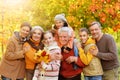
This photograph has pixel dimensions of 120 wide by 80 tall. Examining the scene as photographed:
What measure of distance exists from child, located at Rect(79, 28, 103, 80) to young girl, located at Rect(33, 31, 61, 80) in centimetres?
44

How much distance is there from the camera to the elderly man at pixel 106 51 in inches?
270

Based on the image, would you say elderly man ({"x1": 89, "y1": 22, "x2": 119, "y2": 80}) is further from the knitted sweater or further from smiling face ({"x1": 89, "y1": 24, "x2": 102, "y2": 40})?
the knitted sweater

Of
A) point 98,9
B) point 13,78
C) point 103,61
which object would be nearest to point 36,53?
point 13,78

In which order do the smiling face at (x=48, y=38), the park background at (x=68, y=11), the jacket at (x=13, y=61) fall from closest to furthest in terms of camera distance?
the smiling face at (x=48, y=38) → the jacket at (x=13, y=61) → the park background at (x=68, y=11)

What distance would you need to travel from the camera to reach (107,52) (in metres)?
6.97

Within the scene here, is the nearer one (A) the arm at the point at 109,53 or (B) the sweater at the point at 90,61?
(B) the sweater at the point at 90,61

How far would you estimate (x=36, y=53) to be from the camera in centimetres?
667

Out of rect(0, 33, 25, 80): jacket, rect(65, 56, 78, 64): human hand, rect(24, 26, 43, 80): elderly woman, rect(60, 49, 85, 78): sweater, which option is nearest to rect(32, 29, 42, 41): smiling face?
rect(24, 26, 43, 80): elderly woman

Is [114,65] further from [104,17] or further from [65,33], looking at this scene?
[104,17]

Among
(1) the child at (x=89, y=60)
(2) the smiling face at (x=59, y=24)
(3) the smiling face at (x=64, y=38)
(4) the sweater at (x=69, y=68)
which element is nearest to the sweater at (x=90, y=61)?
(1) the child at (x=89, y=60)

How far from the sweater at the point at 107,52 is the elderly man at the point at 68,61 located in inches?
17.0

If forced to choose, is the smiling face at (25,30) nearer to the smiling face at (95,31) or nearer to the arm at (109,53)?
the smiling face at (95,31)

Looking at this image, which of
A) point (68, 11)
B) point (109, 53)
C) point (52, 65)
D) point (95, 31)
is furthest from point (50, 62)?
point (68, 11)

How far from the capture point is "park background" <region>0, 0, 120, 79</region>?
41.3 feet
